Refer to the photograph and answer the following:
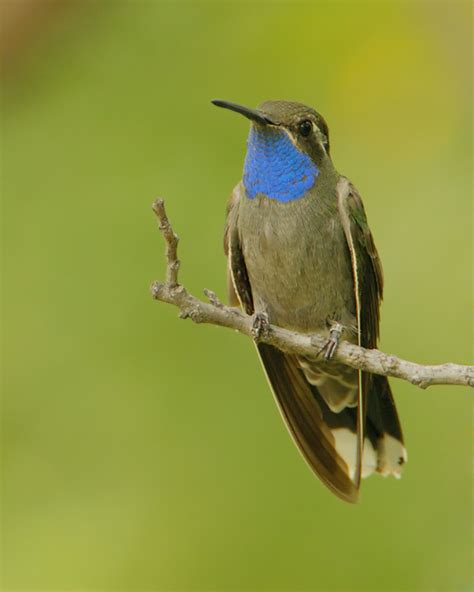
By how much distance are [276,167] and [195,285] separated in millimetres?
1499

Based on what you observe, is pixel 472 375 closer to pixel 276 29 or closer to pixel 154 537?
pixel 154 537

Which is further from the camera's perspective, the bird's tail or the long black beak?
the bird's tail

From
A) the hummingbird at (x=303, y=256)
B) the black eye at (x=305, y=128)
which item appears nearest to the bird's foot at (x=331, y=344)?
the hummingbird at (x=303, y=256)

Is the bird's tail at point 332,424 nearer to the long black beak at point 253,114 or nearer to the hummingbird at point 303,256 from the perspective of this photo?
the hummingbird at point 303,256

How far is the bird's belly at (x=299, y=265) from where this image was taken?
4.49m

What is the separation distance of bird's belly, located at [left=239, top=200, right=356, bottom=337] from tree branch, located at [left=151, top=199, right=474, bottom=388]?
1.08 ft

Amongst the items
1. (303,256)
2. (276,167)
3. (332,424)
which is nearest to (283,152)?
(276,167)

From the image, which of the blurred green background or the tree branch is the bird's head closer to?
the tree branch

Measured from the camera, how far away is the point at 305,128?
14.9 ft

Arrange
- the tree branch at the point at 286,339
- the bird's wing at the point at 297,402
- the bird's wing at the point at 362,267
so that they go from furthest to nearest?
the bird's wing at the point at 297,402 < the bird's wing at the point at 362,267 < the tree branch at the point at 286,339

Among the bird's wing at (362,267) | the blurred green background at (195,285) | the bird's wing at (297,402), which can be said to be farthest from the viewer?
the blurred green background at (195,285)

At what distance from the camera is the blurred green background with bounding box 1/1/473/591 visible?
5.36 metres

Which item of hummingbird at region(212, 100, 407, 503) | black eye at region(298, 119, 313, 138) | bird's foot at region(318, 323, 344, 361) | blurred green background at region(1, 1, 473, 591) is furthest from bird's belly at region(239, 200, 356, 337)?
blurred green background at region(1, 1, 473, 591)

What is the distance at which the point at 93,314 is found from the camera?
19.9 ft
